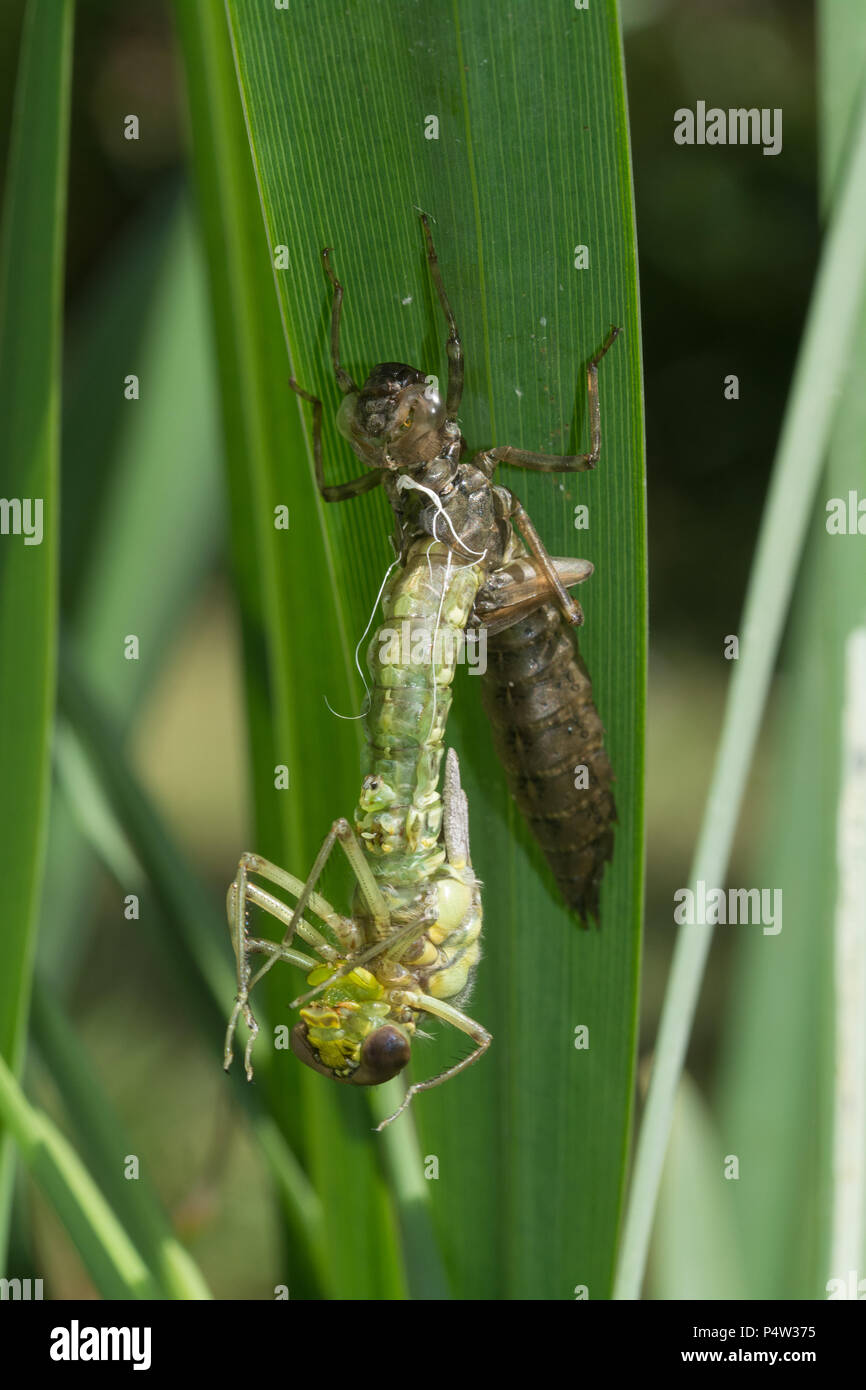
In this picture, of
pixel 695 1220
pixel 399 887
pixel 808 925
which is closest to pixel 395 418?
pixel 399 887

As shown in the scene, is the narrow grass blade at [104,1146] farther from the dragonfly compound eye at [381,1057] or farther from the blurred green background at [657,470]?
the blurred green background at [657,470]

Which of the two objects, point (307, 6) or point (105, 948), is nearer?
point (307, 6)

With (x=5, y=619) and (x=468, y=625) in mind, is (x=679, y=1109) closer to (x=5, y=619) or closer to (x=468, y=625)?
(x=468, y=625)

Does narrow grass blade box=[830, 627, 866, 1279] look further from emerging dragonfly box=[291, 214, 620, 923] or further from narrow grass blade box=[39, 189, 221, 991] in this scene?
narrow grass blade box=[39, 189, 221, 991]

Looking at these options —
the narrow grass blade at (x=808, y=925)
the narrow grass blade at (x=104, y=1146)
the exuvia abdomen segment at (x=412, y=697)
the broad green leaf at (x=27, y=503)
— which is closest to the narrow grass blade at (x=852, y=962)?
the narrow grass blade at (x=808, y=925)

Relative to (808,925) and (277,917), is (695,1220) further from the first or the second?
(277,917)
